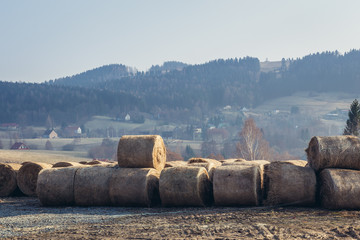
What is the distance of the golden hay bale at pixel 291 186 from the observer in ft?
48.6

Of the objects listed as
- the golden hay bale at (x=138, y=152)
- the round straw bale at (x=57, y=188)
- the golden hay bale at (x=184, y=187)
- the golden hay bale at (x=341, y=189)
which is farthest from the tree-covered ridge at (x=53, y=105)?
the golden hay bale at (x=341, y=189)

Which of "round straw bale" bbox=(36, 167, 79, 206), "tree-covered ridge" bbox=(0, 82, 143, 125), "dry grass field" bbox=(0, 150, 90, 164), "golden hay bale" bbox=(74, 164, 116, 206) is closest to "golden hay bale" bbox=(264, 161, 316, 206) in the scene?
"golden hay bale" bbox=(74, 164, 116, 206)

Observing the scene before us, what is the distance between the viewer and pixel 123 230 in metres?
12.2

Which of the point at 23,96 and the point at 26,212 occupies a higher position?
the point at 23,96

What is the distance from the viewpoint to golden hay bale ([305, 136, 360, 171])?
48.9 feet

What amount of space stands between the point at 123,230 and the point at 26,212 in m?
4.94

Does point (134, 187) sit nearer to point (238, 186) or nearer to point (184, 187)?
point (184, 187)

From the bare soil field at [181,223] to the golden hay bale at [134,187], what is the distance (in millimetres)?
347

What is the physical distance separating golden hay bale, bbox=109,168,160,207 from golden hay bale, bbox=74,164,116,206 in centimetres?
26

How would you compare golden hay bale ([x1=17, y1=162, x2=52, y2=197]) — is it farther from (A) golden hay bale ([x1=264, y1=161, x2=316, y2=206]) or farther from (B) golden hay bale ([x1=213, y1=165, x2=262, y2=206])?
(A) golden hay bale ([x1=264, y1=161, x2=316, y2=206])

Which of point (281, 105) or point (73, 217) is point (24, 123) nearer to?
point (281, 105)

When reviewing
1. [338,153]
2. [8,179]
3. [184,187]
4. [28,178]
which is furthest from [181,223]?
[8,179]

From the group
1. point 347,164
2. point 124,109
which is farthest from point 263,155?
point 124,109

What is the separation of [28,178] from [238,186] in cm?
947
